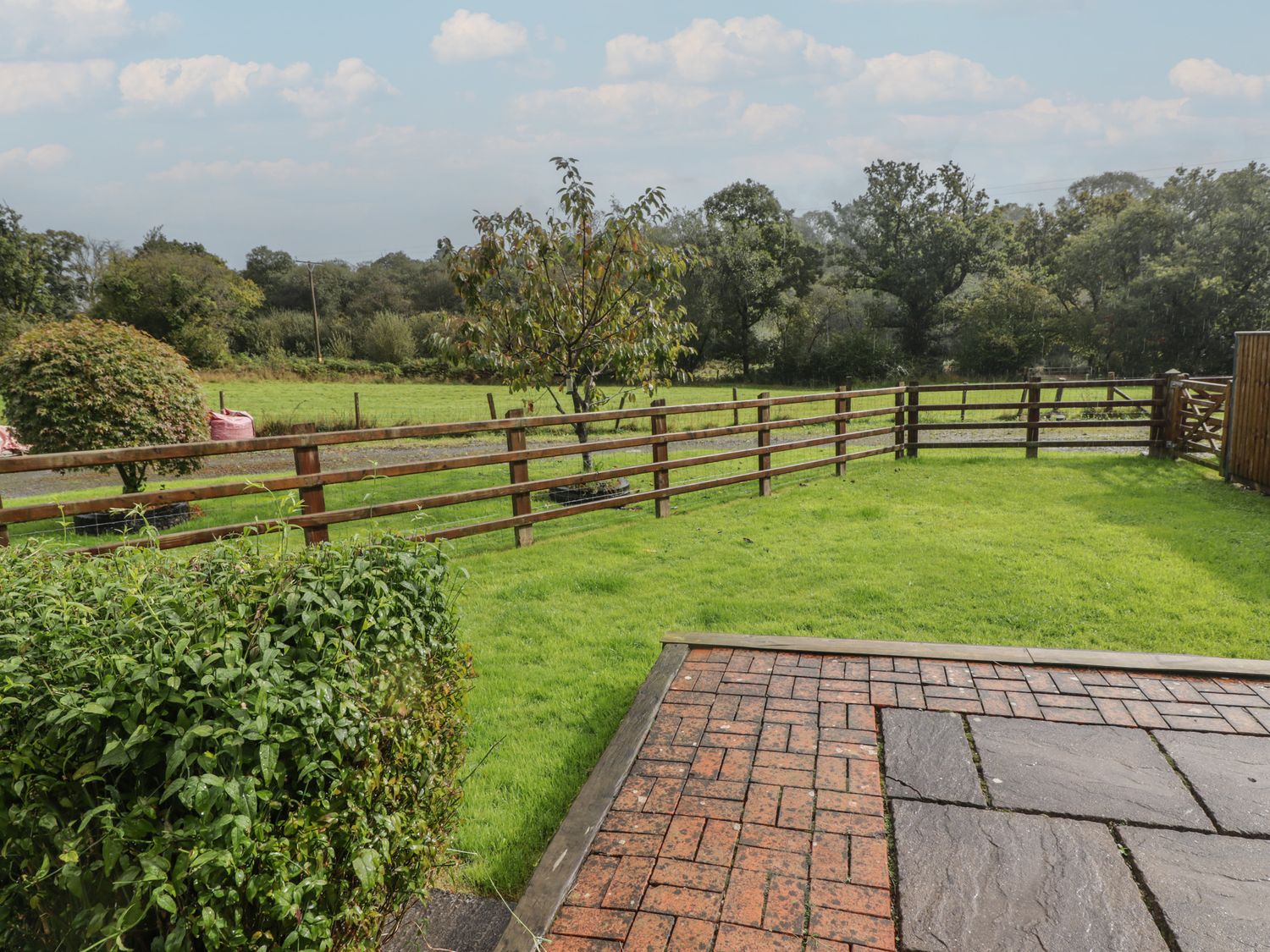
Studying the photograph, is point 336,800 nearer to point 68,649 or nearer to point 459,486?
point 68,649

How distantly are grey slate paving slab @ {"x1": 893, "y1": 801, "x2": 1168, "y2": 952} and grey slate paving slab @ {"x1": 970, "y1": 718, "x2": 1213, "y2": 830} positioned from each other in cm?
11

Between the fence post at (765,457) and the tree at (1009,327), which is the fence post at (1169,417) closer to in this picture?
the fence post at (765,457)

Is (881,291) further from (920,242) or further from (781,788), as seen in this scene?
(781,788)

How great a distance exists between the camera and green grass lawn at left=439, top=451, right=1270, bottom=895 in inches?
124

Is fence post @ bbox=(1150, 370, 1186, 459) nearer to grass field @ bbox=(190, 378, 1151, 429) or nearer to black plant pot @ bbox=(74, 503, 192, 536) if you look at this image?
grass field @ bbox=(190, 378, 1151, 429)

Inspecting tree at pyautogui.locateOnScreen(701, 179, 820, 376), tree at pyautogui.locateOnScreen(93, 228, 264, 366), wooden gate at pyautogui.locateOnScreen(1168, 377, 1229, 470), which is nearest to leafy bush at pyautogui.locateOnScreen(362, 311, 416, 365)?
tree at pyautogui.locateOnScreen(93, 228, 264, 366)

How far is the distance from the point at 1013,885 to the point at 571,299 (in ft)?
26.2

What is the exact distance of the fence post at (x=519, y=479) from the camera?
20.9 feet

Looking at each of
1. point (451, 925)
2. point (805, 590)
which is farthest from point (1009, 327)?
point (451, 925)

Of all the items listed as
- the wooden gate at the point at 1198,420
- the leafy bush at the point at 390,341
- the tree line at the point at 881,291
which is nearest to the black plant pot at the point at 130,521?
the wooden gate at the point at 1198,420

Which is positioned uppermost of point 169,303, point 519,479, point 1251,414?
point 169,303

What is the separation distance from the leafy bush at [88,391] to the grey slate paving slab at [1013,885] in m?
9.04

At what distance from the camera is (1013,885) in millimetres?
2113

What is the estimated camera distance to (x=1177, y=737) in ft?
9.34
